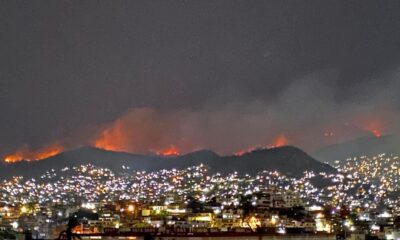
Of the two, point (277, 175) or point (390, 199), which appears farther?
point (277, 175)

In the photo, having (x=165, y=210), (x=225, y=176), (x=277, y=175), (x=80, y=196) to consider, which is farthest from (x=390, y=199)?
(x=165, y=210)

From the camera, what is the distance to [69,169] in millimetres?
118312

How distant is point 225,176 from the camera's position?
11025 cm

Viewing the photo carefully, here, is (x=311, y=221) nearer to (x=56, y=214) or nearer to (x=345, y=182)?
(x=56, y=214)

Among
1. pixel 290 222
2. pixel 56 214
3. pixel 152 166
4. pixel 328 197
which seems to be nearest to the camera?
pixel 290 222

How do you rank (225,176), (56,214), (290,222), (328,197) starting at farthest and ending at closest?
1. (225,176)
2. (328,197)
3. (56,214)
4. (290,222)

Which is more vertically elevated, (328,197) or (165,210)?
(328,197)

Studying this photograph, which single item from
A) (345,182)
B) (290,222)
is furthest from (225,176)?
(290,222)

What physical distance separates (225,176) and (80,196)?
31.0 metres

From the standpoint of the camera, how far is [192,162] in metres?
124

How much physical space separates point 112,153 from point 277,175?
43718mm

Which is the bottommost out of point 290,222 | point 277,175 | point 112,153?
point 290,222

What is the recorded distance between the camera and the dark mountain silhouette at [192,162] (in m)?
A: 116

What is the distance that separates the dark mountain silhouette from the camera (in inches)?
4550
